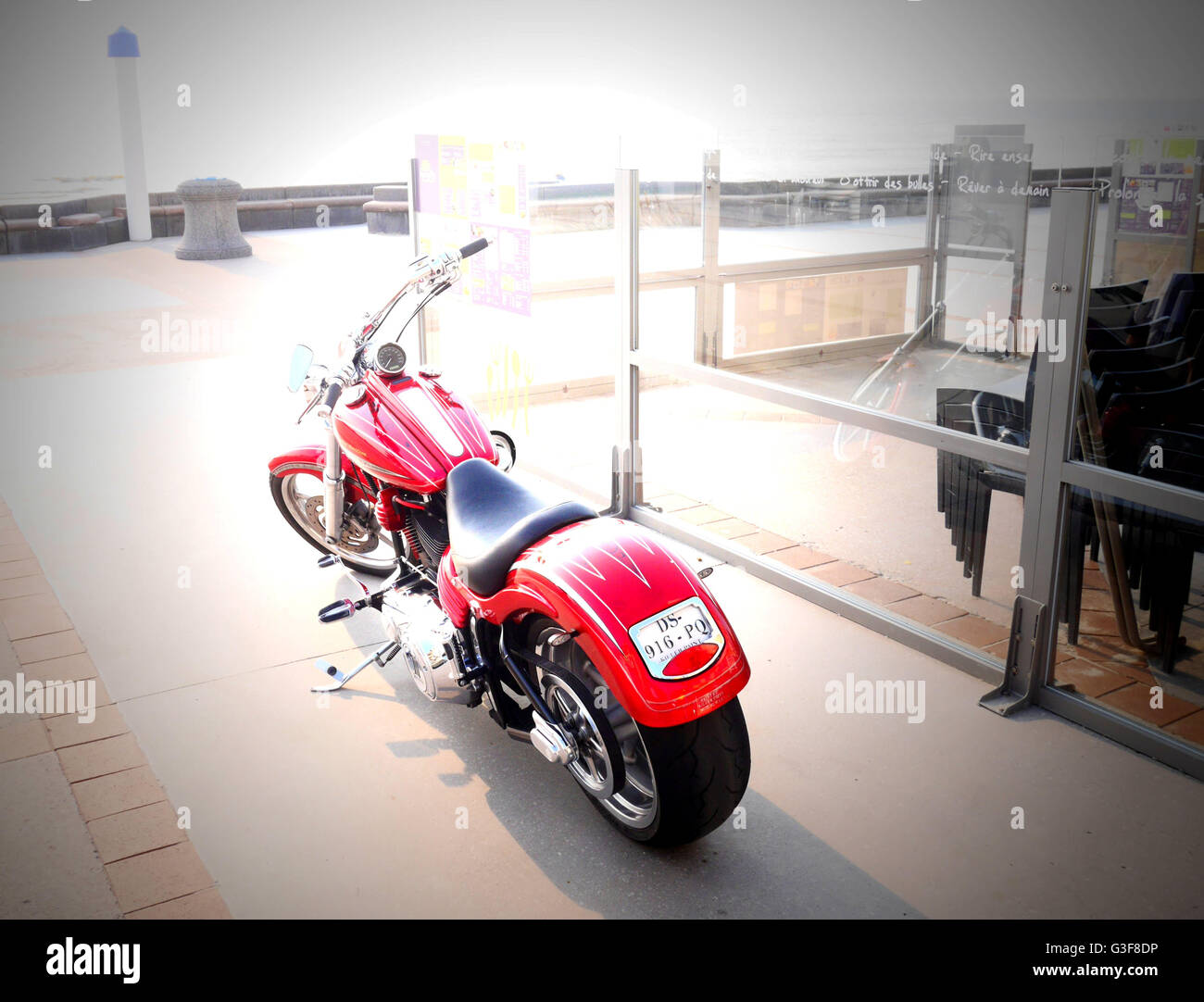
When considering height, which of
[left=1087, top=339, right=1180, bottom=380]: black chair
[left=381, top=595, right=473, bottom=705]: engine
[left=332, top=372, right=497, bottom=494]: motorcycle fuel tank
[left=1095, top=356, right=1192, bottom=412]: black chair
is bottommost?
[left=381, top=595, right=473, bottom=705]: engine

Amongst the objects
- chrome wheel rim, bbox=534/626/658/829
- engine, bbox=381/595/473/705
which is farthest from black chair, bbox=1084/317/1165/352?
engine, bbox=381/595/473/705

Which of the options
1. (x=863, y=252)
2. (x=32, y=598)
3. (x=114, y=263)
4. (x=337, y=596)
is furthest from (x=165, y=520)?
(x=114, y=263)

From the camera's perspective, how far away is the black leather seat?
3135 mm

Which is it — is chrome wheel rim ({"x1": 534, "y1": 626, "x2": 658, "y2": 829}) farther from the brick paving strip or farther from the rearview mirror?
the rearview mirror

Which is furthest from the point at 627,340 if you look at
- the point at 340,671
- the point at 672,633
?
the point at 672,633

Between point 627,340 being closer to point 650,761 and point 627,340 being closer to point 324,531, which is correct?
point 324,531

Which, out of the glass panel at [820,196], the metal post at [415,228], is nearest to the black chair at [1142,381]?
the glass panel at [820,196]

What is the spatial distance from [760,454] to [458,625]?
2.14 m

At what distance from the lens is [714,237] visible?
16.6 ft

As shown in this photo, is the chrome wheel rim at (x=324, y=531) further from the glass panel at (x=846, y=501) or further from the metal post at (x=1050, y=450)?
the metal post at (x=1050, y=450)

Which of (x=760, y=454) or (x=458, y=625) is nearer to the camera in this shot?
(x=458, y=625)

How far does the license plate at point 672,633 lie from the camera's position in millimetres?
2742

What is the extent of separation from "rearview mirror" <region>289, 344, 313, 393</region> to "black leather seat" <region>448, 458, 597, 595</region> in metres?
0.92

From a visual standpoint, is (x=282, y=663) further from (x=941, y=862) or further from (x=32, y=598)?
(x=941, y=862)
